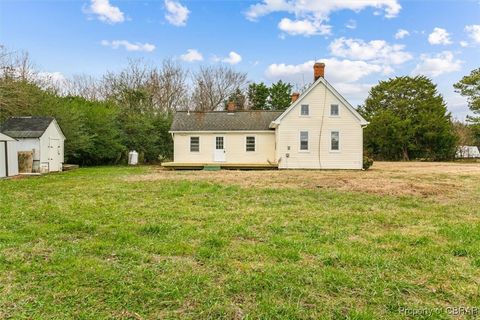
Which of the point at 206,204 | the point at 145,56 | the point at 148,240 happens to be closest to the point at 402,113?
the point at 145,56

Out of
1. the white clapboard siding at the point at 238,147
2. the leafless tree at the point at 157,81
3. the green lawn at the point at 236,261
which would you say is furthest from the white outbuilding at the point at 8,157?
the leafless tree at the point at 157,81

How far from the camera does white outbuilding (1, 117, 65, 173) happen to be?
1684cm

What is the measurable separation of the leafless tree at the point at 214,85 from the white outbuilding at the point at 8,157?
23687 millimetres

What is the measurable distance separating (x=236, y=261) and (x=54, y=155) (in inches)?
690

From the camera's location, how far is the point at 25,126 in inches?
687

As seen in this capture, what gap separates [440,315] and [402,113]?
36.5 meters

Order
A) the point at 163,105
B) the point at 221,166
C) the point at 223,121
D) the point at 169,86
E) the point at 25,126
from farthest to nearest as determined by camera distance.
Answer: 1. the point at 169,86
2. the point at 163,105
3. the point at 223,121
4. the point at 221,166
5. the point at 25,126

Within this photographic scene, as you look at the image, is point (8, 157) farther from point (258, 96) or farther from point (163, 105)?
point (258, 96)

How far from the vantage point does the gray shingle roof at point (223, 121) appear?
72.8ft

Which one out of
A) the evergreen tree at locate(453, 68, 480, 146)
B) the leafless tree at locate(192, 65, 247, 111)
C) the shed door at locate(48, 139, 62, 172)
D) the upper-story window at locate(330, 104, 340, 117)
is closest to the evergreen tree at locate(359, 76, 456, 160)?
the evergreen tree at locate(453, 68, 480, 146)

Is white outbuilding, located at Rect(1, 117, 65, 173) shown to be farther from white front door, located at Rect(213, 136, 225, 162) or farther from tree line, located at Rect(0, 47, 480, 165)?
white front door, located at Rect(213, 136, 225, 162)

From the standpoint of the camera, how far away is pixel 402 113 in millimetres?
35281

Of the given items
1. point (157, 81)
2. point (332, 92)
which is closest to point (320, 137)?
point (332, 92)

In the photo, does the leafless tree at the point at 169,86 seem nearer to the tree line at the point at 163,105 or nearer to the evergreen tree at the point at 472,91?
the tree line at the point at 163,105
